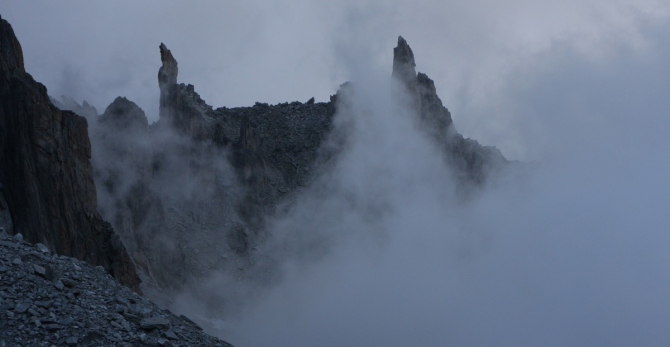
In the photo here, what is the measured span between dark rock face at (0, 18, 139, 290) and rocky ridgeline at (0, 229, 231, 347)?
14612 millimetres

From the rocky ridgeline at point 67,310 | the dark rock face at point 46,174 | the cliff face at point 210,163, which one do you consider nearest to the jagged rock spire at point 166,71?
the cliff face at point 210,163

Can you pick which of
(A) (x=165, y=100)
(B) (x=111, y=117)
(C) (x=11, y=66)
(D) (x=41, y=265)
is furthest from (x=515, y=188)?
(D) (x=41, y=265)

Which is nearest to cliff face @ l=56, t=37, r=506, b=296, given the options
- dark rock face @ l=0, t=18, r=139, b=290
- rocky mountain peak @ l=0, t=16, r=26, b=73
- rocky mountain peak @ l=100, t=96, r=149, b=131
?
rocky mountain peak @ l=100, t=96, r=149, b=131

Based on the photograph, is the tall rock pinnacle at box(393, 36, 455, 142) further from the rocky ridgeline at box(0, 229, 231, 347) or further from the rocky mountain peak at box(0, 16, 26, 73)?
the rocky ridgeline at box(0, 229, 231, 347)

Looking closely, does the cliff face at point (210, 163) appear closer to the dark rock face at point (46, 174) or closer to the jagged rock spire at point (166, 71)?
the jagged rock spire at point (166, 71)

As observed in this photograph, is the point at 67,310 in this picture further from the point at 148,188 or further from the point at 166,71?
the point at 166,71

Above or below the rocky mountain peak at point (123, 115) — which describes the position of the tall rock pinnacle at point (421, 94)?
above

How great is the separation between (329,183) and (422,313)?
22.2m

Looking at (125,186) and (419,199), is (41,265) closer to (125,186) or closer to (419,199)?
(125,186)

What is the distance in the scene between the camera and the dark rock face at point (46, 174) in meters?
55.7

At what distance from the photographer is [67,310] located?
1357 inches

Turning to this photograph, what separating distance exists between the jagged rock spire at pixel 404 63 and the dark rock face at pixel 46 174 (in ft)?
218

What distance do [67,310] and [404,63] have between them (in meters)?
93.3

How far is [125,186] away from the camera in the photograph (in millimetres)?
84625
